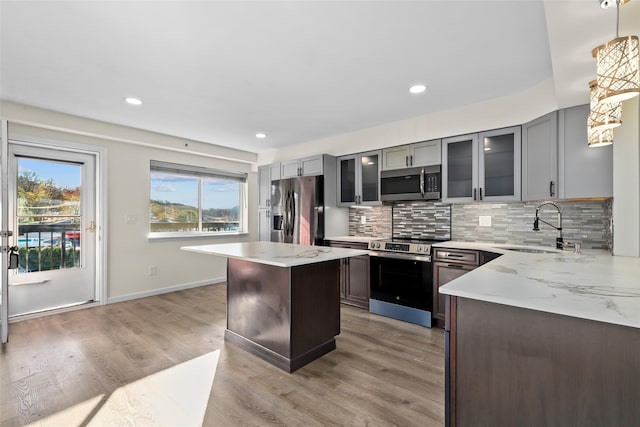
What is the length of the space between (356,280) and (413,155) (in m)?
1.73

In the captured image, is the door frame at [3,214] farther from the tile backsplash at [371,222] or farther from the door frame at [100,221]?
the tile backsplash at [371,222]

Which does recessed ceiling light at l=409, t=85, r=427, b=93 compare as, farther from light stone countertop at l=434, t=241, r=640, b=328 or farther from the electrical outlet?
light stone countertop at l=434, t=241, r=640, b=328

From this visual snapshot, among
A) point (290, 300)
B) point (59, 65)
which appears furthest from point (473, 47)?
point (59, 65)

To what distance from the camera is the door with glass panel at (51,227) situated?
3.37 metres

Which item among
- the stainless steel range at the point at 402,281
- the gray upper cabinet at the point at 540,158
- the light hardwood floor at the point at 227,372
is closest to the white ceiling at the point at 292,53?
the gray upper cabinet at the point at 540,158

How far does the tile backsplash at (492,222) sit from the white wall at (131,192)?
2.76m

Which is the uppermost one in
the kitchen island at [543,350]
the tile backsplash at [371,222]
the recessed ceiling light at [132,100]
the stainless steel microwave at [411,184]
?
the recessed ceiling light at [132,100]

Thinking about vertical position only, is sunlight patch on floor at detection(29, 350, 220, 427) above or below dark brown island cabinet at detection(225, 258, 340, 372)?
below

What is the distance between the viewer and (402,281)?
11.0 ft

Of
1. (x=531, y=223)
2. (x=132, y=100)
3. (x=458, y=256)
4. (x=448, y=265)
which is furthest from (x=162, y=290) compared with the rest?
(x=531, y=223)

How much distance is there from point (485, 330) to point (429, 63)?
203cm

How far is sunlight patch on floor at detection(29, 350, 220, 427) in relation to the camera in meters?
1.70

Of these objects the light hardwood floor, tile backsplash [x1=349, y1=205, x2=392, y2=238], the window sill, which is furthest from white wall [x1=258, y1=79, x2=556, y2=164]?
the light hardwood floor

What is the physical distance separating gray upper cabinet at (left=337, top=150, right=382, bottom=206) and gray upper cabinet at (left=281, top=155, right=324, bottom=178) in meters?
0.32
